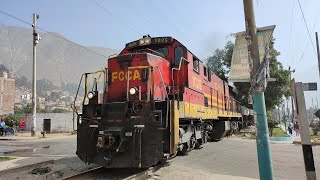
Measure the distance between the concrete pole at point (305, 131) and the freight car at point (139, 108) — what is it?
314 centimetres

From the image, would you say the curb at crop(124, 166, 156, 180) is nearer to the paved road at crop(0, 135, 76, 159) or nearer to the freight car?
the freight car

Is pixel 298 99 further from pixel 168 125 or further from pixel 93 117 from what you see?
pixel 93 117

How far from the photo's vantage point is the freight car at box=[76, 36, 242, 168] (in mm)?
7176

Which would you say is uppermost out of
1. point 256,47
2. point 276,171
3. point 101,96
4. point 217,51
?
point 217,51

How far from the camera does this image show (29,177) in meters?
7.81

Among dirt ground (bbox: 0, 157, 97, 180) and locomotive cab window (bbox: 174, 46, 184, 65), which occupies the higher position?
locomotive cab window (bbox: 174, 46, 184, 65)

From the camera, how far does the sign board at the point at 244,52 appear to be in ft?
18.7

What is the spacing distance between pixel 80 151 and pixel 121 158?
1.23 m

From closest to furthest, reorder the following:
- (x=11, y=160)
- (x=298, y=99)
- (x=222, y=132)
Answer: (x=298, y=99), (x=11, y=160), (x=222, y=132)

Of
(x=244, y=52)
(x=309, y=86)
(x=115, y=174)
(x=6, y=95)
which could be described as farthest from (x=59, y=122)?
(x=6, y=95)

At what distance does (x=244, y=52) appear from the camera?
267 inches

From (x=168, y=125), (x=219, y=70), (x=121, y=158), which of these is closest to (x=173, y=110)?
(x=168, y=125)

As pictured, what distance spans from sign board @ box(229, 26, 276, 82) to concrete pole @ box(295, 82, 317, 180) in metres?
0.88

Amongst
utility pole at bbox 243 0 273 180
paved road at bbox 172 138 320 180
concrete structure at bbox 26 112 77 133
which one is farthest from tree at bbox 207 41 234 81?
utility pole at bbox 243 0 273 180
